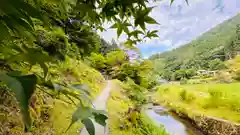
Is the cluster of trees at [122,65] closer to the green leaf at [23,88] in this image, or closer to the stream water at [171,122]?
the green leaf at [23,88]

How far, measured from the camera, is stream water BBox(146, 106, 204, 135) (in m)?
13.6

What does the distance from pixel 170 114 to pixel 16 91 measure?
1887cm

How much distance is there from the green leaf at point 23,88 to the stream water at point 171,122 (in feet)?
43.2

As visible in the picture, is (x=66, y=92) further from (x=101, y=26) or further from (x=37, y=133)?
(x=37, y=133)

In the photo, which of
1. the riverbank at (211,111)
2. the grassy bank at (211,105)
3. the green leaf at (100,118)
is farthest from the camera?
the grassy bank at (211,105)

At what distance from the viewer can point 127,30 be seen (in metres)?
0.80

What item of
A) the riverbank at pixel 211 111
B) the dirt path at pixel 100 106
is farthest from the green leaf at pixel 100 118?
the riverbank at pixel 211 111

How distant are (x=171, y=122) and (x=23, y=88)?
53.0 ft

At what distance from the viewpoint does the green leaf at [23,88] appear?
266mm

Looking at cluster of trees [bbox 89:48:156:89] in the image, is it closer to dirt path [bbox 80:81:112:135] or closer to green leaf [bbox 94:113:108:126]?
dirt path [bbox 80:81:112:135]

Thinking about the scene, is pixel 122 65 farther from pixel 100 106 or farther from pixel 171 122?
pixel 171 122

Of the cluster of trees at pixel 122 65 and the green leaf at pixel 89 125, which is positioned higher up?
the cluster of trees at pixel 122 65

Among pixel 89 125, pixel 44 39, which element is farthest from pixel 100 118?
pixel 44 39

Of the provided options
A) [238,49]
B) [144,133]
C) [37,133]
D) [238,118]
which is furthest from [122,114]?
[238,49]
